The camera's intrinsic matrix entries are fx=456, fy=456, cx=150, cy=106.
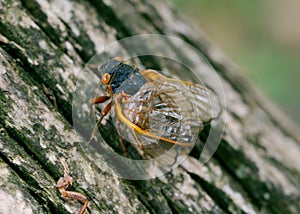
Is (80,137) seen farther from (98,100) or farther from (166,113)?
(166,113)

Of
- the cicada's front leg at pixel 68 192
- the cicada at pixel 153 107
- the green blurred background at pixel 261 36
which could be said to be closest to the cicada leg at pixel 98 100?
the cicada at pixel 153 107

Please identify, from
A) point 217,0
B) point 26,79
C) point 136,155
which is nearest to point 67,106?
point 26,79

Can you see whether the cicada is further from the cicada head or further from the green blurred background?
the green blurred background

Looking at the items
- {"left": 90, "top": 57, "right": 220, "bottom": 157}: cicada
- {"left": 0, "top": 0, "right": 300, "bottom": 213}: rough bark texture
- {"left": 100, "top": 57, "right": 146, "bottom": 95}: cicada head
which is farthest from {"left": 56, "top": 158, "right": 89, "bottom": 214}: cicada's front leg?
{"left": 100, "top": 57, "right": 146, "bottom": 95}: cicada head

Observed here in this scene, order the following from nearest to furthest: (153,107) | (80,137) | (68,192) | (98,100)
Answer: (68,192) → (80,137) → (153,107) → (98,100)

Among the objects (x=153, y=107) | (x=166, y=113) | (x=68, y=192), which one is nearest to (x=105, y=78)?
(x=153, y=107)
